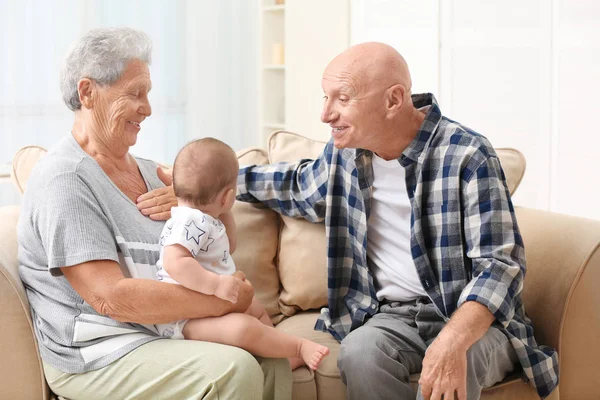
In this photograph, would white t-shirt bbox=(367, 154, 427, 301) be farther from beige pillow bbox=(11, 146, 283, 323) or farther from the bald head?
beige pillow bbox=(11, 146, 283, 323)

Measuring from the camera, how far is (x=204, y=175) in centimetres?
185

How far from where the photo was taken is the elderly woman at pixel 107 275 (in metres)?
1.71

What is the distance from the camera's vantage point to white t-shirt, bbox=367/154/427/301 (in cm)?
207

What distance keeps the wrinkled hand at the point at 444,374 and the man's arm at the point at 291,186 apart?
0.64 m

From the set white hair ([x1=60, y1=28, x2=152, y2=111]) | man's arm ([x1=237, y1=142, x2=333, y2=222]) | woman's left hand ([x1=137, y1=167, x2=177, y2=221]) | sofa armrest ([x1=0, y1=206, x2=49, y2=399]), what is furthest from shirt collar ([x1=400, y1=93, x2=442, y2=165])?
sofa armrest ([x1=0, y1=206, x2=49, y2=399])

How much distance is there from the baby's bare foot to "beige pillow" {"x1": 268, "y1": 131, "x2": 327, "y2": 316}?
1.15 feet

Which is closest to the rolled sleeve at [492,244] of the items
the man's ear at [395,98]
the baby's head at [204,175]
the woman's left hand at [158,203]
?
the man's ear at [395,98]

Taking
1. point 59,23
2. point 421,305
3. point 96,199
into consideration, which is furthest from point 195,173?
point 59,23

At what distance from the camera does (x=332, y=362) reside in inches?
77.8

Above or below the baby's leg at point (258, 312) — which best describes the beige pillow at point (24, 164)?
above

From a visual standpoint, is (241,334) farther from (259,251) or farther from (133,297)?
(259,251)

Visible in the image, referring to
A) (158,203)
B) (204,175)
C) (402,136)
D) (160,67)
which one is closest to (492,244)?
(402,136)

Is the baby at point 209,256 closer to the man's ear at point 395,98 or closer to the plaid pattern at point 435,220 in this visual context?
the plaid pattern at point 435,220

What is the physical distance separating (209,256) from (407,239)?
55cm
